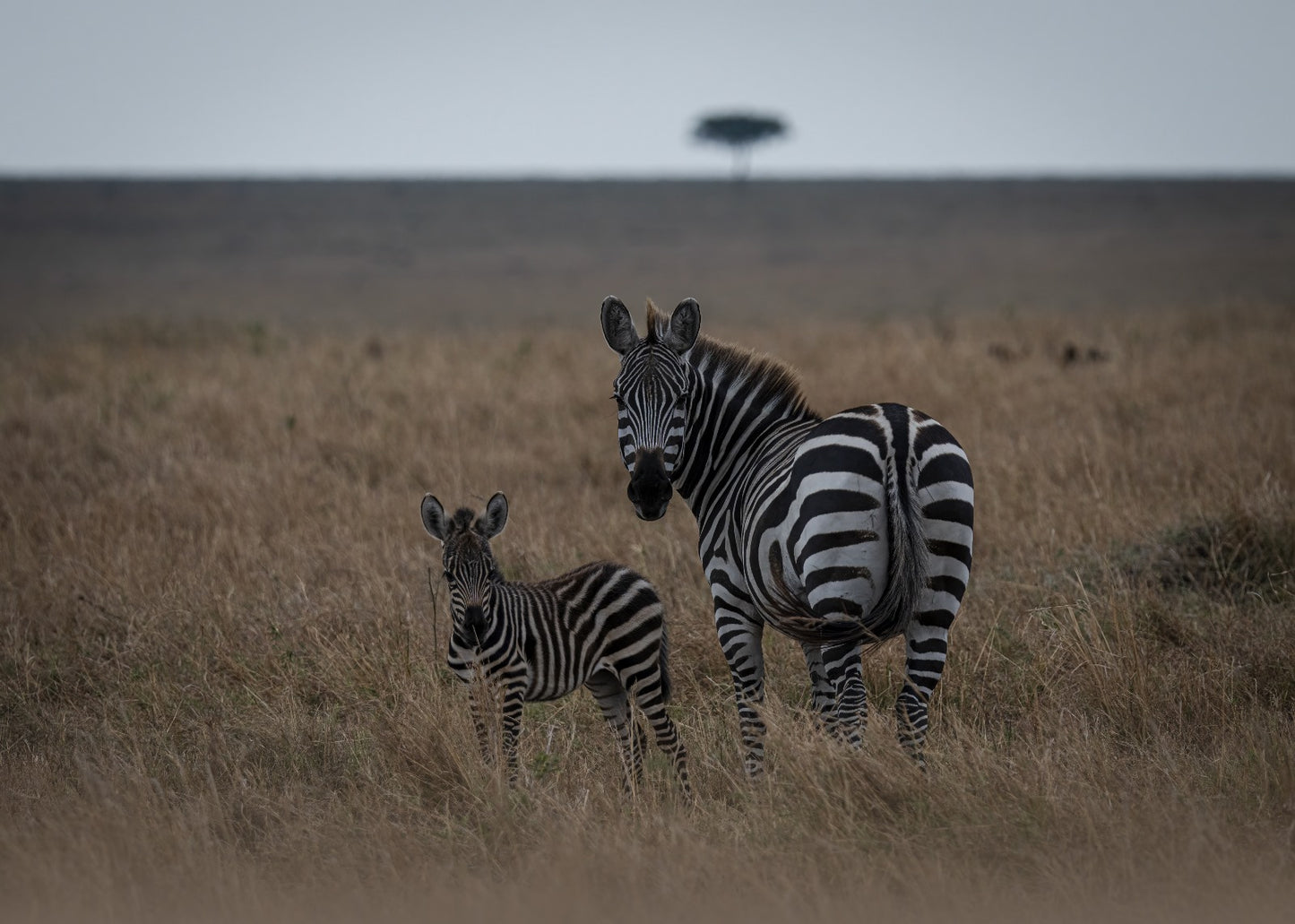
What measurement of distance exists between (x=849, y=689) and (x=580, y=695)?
2022 millimetres

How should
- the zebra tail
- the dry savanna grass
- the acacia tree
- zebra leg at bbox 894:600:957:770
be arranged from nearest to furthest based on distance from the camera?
1. the dry savanna grass
2. the zebra tail
3. zebra leg at bbox 894:600:957:770
4. the acacia tree

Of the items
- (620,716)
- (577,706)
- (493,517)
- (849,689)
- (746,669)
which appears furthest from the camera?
(577,706)

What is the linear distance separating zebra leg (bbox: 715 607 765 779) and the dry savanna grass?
0.38 feet

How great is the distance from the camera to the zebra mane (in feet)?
17.7

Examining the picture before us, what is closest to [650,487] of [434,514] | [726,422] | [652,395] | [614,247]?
[652,395]

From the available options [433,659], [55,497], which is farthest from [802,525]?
[55,497]

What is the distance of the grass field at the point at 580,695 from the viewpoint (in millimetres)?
3842

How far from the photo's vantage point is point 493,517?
5.21 meters

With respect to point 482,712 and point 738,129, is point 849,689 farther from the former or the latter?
point 738,129

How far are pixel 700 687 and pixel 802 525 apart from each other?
199 cm

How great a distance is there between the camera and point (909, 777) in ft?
14.1

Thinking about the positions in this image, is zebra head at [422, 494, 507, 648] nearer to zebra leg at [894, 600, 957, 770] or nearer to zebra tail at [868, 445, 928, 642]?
zebra tail at [868, 445, 928, 642]

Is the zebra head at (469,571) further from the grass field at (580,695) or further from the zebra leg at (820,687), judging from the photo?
the zebra leg at (820,687)

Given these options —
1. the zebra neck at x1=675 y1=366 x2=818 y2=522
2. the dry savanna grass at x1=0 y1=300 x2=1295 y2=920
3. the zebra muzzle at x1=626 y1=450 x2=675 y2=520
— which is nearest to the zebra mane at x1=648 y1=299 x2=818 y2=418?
the zebra neck at x1=675 y1=366 x2=818 y2=522
